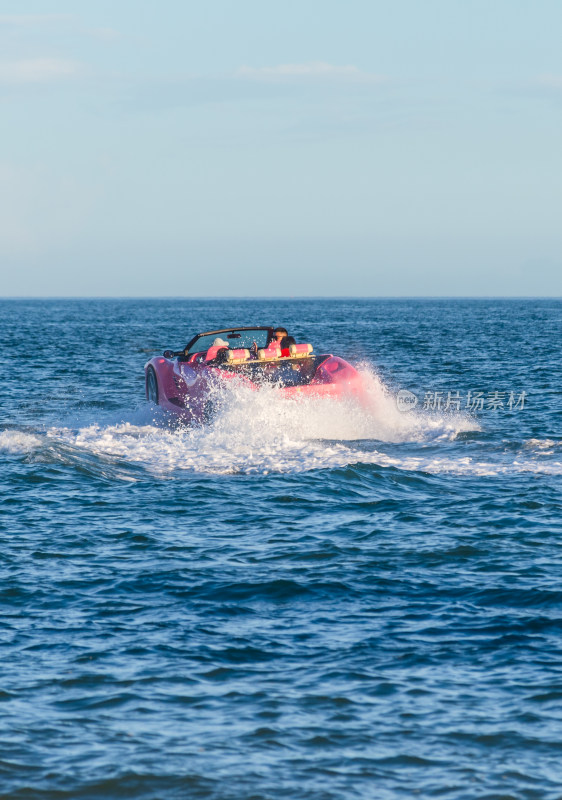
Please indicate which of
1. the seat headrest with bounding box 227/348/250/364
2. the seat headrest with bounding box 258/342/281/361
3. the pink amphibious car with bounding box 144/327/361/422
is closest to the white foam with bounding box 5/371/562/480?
the pink amphibious car with bounding box 144/327/361/422

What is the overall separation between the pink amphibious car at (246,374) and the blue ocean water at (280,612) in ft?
1.71

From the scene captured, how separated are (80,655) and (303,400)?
1036 centimetres

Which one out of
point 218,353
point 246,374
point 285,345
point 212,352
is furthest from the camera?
point 285,345

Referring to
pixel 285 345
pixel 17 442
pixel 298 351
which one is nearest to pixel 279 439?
pixel 298 351

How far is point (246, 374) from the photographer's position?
→ 57.6 feet

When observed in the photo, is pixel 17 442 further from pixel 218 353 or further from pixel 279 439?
pixel 279 439

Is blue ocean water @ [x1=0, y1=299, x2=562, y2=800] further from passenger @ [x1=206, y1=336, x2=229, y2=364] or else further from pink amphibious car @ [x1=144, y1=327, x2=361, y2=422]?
passenger @ [x1=206, y1=336, x2=229, y2=364]

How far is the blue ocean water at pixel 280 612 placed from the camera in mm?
5527

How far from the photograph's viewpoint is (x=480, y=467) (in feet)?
46.3

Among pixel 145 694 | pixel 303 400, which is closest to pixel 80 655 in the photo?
pixel 145 694

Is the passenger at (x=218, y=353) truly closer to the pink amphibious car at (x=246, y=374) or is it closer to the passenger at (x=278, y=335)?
the pink amphibious car at (x=246, y=374)

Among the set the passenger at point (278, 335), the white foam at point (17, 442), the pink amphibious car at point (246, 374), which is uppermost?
the passenger at point (278, 335)

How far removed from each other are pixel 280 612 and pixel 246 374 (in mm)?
9889

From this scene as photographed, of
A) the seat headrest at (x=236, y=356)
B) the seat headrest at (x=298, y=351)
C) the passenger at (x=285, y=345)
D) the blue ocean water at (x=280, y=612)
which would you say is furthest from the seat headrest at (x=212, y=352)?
the blue ocean water at (x=280, y=612)
